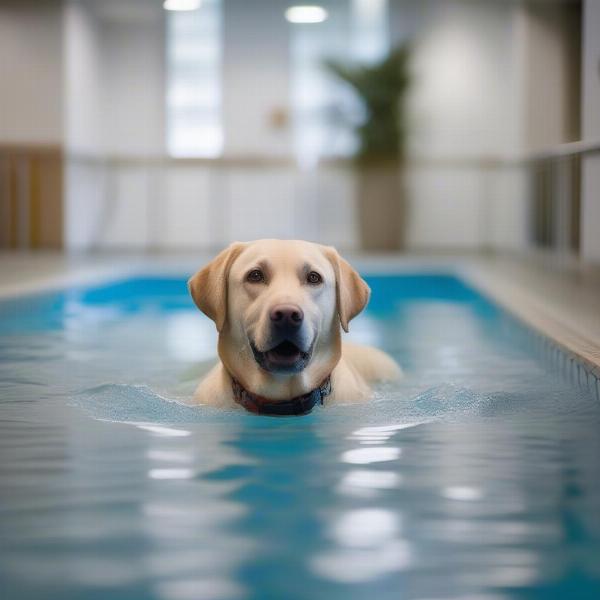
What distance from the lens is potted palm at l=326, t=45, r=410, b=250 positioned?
45.3 feet

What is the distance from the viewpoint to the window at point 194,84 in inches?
584

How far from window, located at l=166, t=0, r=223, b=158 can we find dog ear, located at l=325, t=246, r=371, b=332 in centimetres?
1197

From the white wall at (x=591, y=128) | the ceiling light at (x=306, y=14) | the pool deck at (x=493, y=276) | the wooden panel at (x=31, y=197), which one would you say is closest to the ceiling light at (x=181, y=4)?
the ceiling light at (x=306, y=14)

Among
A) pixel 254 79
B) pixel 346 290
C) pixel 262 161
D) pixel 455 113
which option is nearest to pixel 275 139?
pixel 262 161

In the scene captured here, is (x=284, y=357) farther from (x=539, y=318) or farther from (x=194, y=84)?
(x=194, y=84)

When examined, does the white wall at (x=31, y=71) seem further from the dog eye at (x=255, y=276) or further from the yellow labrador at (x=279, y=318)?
the dog eye at (x=255, y=276)

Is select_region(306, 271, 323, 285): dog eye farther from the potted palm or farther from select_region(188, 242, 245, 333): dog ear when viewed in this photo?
the potted palm

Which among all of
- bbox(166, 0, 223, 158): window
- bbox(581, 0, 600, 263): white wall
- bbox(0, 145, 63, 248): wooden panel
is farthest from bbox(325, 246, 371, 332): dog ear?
bbox(166, 0, 223, 158): window

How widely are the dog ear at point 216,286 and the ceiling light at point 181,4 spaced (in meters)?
11.2

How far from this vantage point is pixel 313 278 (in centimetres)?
307

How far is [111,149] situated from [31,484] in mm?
13101

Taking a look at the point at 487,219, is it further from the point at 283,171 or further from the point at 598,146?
the point at 598,146

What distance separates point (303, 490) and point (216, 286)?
93cm

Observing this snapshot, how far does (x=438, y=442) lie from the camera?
2953mm
